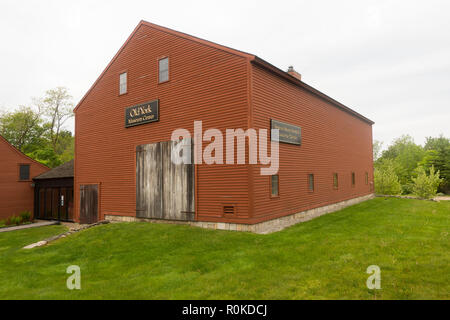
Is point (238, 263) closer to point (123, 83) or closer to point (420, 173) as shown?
point (123, 83)

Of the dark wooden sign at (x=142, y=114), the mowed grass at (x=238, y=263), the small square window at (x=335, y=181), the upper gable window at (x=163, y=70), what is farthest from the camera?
the small square window at (x=335, y=181)

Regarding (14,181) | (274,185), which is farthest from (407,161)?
(14,181)

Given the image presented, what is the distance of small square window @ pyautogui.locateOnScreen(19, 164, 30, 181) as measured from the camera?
25.4 m

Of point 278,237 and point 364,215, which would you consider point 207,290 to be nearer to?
point 278,237

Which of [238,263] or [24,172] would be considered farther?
[24,172]

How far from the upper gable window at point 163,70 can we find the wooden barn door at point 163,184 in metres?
3.43

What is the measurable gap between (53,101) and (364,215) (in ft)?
159

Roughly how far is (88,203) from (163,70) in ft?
33.1

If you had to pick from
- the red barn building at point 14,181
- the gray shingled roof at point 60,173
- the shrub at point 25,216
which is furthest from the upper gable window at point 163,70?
the shrub at point 25,216

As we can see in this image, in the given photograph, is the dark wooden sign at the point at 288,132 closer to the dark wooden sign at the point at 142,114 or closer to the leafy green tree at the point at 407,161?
the dark wooden sign at the point at 142,114

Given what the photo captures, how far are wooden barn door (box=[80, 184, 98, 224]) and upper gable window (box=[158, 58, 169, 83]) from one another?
27.3ft

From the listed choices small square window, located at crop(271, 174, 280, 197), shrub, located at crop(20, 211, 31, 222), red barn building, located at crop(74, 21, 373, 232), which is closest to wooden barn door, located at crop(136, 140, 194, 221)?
red barn building, located at crop(74, 21, 373, 232)

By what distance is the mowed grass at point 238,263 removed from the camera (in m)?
6.83

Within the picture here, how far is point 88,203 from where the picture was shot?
19172 millimetres
